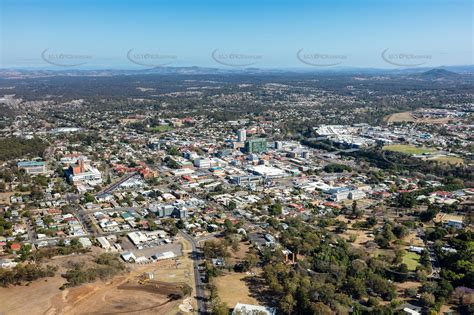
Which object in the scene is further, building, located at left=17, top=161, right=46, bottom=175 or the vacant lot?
the vacant lot

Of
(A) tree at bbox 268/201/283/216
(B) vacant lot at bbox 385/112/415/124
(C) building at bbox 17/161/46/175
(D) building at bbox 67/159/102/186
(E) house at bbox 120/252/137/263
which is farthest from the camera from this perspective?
(B) vacant lot at bbox 385/112/415/124

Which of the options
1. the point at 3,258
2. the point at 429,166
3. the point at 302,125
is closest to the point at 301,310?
the point at 3,258

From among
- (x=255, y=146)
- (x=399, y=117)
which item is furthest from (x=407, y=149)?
(x=399, y=117)

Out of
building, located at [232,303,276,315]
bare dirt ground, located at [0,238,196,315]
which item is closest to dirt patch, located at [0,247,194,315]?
bare dirt ground, located at [0,238,196,315]

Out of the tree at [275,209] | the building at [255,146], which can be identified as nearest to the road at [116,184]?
the tree at [275,209]

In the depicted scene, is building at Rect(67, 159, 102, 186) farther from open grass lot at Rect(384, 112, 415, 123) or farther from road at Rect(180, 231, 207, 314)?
open grass lot at Rect(384, 112, 415, 123)

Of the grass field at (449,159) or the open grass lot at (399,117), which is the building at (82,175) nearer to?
the grass field at (449,159)
